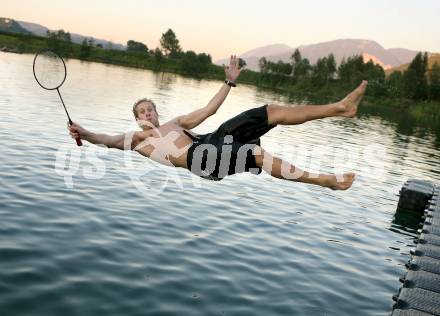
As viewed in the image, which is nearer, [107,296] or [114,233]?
[107,296]

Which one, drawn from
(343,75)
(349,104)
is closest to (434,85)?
(343,75)

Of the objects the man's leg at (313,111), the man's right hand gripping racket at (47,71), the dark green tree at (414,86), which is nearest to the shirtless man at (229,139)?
the man's leg at (313,111)

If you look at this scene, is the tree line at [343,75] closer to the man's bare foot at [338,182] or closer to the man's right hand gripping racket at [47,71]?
the man's right hand gripping racket at [47,71]

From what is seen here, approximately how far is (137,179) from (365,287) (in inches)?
403

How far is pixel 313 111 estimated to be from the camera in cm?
808

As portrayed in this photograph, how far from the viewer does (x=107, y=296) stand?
9078 millimetres

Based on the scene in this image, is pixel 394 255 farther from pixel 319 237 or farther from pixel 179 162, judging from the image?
pixel 179 162

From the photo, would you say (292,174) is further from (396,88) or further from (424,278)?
(396,88)

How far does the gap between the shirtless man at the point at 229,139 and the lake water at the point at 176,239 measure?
2787 mm

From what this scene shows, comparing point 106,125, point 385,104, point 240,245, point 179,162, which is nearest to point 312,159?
point 106,125

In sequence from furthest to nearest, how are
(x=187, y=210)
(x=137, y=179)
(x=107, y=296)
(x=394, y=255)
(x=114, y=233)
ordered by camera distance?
(x=137, y=179) → (x=187, y=210) → (x=394, y=255) → (x=114, y=233) → (x=107, y=296)

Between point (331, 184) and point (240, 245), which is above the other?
point (331, 184)

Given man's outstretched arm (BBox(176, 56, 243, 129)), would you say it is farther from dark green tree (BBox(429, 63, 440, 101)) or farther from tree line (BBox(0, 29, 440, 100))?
dark green tree (BBox(429, 63, 440, 101))

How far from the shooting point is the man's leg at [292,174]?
8289mm
